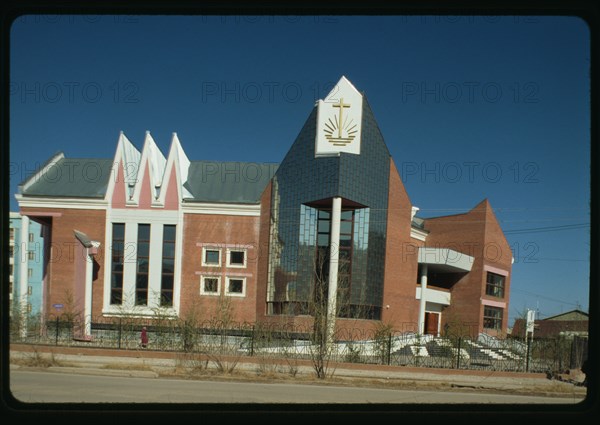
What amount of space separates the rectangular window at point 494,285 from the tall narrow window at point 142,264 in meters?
18.9

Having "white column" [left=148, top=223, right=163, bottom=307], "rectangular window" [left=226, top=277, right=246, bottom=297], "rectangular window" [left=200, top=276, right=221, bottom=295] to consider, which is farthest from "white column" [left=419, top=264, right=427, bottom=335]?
"white column" [left=148, top=223, right=163, bottom=307]

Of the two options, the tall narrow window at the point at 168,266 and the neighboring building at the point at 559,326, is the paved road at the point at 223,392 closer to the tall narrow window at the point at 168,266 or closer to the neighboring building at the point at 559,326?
the neighboring building at the point at 559,326

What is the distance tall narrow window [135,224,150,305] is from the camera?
622 inches

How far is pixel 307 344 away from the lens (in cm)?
1215

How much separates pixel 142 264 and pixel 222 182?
4.17 meters

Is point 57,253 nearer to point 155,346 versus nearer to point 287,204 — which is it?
point 155,346

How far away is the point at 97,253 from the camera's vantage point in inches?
683

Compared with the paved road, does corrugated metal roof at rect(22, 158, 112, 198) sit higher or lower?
higher

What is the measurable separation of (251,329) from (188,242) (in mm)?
5537

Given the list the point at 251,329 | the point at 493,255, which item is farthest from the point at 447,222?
the point at 251,329

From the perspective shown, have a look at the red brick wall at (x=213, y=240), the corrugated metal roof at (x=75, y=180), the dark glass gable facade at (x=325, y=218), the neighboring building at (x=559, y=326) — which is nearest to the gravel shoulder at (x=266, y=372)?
the neighboring building at (x=559, y=326)

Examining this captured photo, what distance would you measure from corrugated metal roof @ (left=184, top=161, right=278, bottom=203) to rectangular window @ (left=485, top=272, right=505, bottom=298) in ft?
50.6

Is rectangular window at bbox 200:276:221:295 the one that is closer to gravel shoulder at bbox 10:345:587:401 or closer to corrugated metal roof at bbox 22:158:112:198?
gravel shoulder at bbox 10:345:587:401

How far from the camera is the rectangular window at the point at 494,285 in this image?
27375 mm
